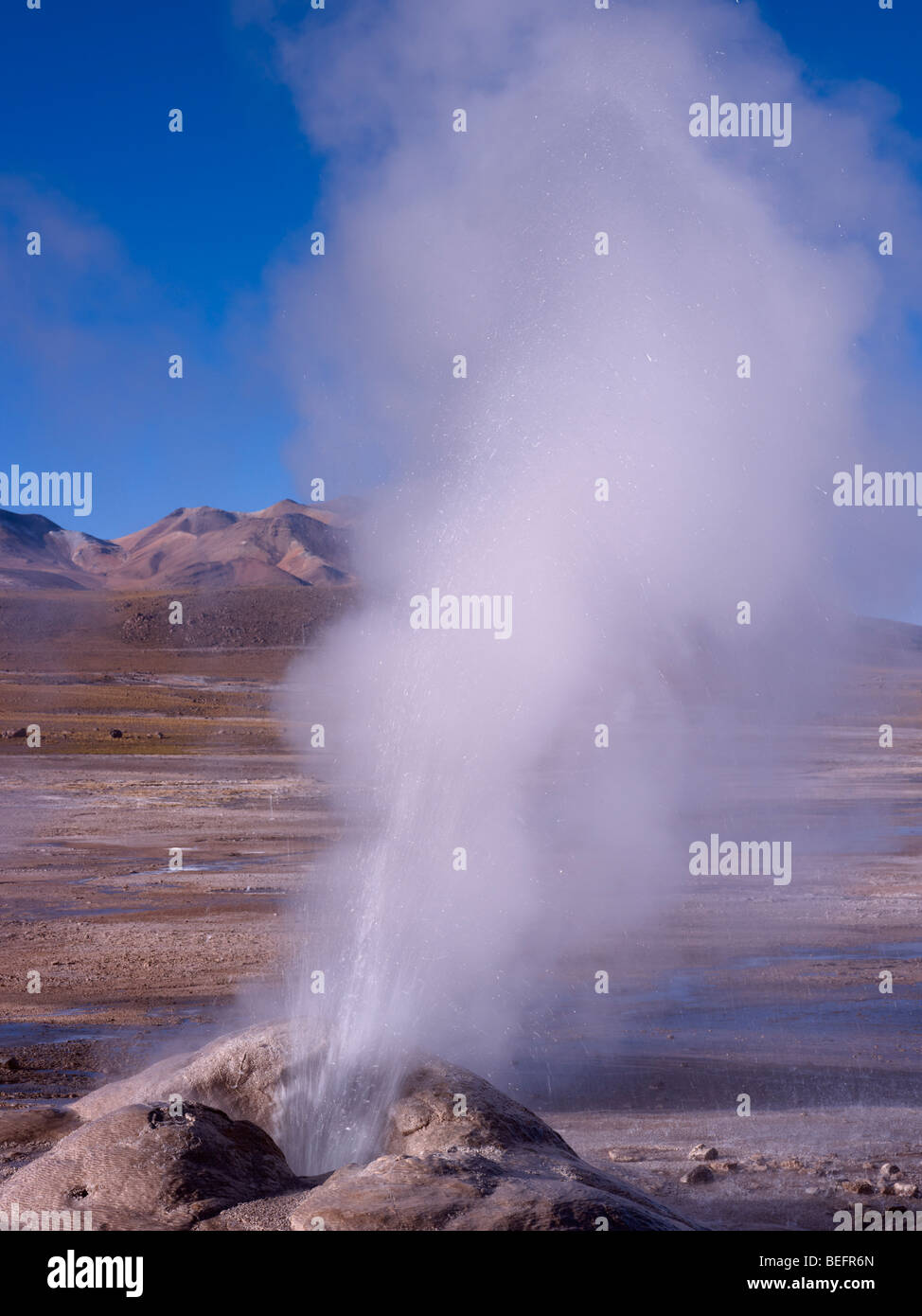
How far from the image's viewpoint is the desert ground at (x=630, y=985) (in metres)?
7.62

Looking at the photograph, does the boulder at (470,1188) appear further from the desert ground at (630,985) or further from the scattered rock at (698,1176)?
the desert ground at (630,985)

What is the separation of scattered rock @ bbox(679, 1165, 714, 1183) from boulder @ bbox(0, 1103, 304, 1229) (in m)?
2.33

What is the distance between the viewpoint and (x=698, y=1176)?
700 centimetres

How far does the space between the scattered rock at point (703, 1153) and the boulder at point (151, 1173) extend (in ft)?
8.56

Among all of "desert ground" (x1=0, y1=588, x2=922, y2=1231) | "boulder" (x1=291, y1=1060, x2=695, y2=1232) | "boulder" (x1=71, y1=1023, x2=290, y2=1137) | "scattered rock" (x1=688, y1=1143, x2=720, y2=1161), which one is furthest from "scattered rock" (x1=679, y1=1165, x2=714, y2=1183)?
"boulder" (x1=71, y1=1023, x2=290, y2=1137)

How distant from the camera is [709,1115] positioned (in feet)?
27.3

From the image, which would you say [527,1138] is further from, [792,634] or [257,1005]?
[792,634]

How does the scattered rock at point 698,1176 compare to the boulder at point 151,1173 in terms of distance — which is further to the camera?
the scattered rock at point 698,1176

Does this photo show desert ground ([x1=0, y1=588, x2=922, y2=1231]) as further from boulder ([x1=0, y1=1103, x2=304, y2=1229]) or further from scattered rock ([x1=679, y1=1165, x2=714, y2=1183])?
boulder ([x1=0, y1=1103, x2=304, y2=1229])

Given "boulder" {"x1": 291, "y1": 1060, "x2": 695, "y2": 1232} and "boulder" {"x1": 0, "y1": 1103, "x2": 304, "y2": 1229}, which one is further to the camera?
"boulder" {"x1": 0, "y1": 1103, "x2": 304, "y2": 1229}

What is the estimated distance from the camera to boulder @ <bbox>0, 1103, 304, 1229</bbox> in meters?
5.26

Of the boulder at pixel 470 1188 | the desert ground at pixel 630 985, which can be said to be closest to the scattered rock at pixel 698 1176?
the desert ground at pixel 630 985

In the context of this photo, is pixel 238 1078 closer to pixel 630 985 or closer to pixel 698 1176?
pixel 698 1176
